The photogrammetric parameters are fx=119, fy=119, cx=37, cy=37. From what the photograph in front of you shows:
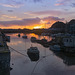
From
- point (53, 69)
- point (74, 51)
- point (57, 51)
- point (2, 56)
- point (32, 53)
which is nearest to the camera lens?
point (2, 56)

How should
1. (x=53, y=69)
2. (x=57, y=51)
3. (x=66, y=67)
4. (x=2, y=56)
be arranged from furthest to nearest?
(x=57, y=51) < (x=66, y=67) < (x=53, y=69) < (x=2, y=56)

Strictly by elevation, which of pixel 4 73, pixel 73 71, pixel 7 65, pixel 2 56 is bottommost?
pixel 73 71

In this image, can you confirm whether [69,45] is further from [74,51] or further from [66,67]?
[66,67]

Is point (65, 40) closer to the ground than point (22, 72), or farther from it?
farther from it

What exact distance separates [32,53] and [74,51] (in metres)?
7.13

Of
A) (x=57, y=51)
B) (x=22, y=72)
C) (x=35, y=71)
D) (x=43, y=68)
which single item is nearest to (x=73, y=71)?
(x=43, y=68)

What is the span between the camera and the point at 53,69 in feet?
40.9

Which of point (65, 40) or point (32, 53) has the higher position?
point (65, 40)

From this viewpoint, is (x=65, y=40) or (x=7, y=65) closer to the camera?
(x=7, y=65)

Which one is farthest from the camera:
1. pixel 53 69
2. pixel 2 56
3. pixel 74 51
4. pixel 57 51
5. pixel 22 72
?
pixel 57 51

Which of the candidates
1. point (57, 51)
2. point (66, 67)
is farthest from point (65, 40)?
point (66, 67)

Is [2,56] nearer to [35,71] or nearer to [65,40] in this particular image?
[35,71]

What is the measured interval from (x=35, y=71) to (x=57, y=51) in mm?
9878

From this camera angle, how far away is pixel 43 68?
503 inches
